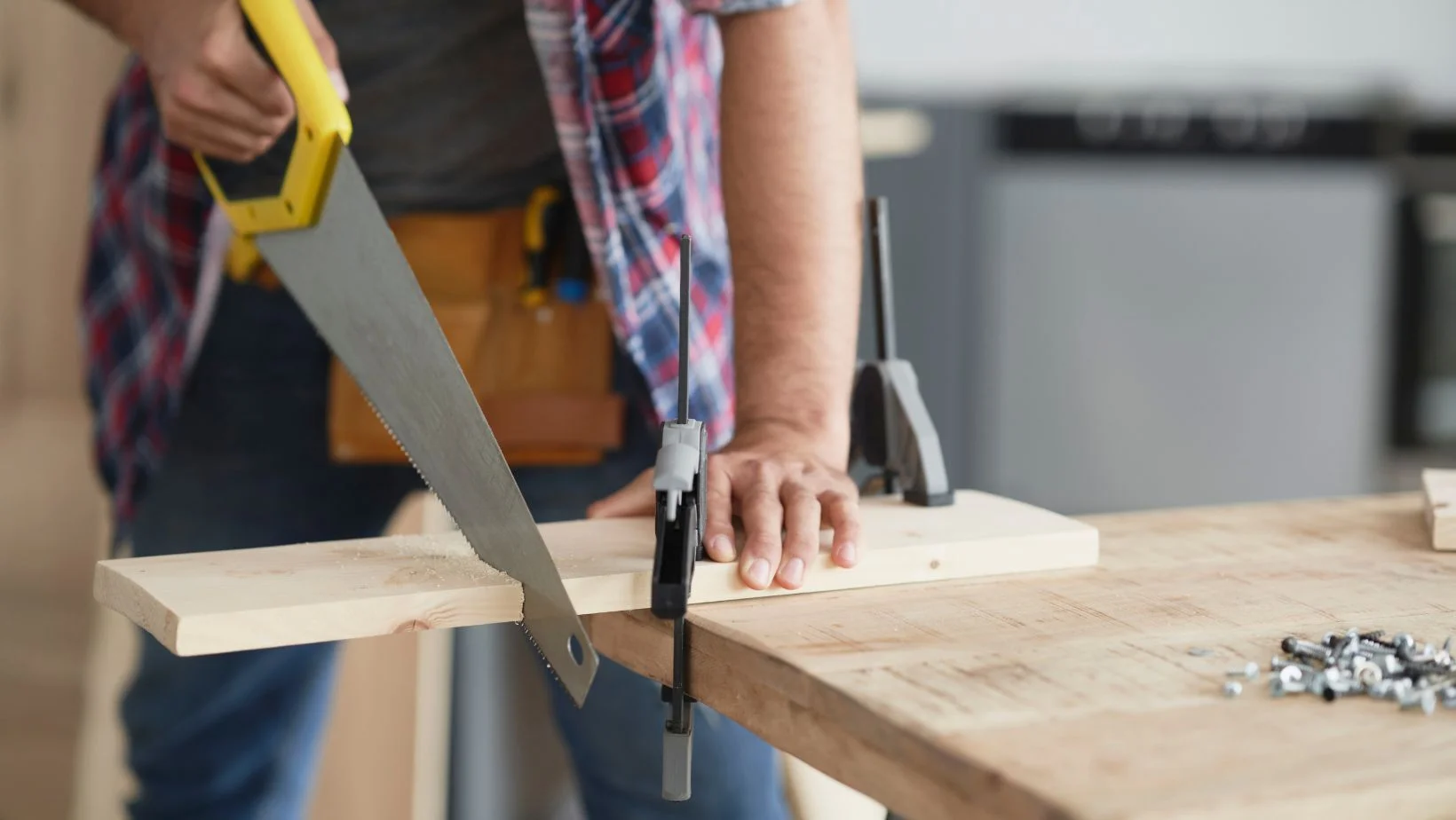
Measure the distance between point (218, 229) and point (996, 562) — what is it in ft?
2.52

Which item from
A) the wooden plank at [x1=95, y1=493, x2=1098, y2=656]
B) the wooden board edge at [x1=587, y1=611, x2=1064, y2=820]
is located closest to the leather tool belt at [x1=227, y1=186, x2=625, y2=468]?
Result: the wooden plank at [x1=95, y1=493, x2=1098, y2=656]

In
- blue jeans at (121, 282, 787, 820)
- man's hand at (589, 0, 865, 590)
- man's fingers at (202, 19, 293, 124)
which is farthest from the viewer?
blue jeans at (121, 282, 787, 820)

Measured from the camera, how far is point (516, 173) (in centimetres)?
123

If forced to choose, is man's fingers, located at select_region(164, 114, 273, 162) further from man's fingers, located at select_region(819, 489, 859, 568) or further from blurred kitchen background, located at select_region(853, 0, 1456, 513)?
blurred kitchen background, located at select_region(853, 0, 1456, 513)

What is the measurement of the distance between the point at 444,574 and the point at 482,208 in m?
0.55

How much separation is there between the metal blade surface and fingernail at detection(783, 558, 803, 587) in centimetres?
12

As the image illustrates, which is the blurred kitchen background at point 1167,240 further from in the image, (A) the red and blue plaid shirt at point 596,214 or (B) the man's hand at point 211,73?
(B) the man's hand at point 211,73

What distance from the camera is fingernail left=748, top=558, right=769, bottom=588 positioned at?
0.76 meters

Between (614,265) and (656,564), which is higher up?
(614,265)

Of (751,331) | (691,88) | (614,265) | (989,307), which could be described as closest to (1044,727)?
(751,331)

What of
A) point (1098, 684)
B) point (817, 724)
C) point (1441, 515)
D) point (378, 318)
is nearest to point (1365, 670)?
point (1098, 684)

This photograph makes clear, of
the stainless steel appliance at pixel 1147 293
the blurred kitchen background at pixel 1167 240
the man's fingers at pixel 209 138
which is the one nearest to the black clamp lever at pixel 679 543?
the man's fingers at pixel 209 138

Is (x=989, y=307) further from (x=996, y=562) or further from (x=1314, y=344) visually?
(x=996, y=562)

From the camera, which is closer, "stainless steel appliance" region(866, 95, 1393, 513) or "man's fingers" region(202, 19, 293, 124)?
"man's fingers" region(202, 19, 293, 124)
